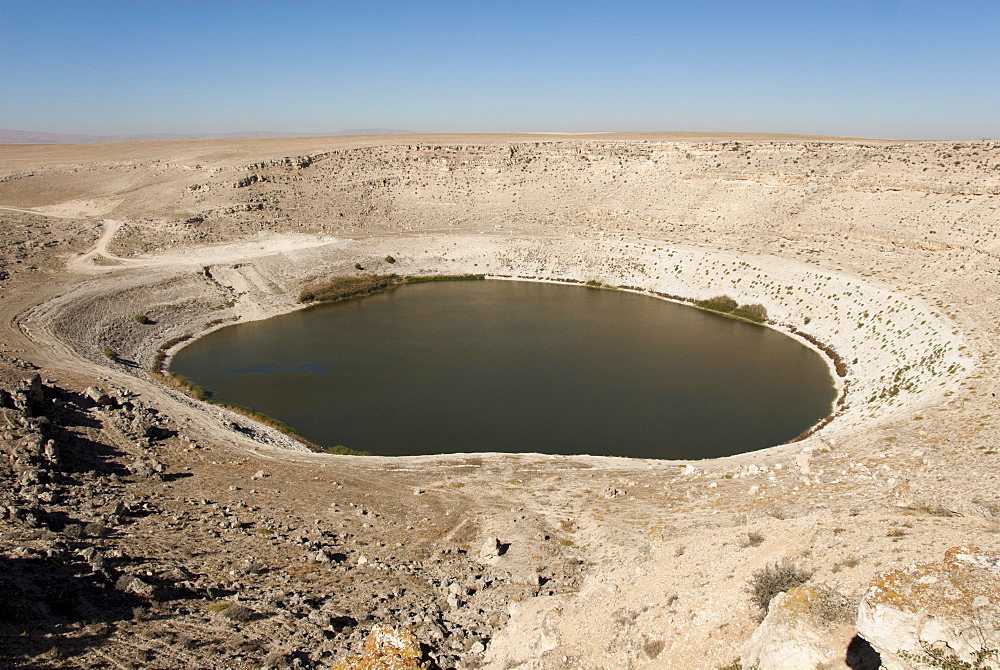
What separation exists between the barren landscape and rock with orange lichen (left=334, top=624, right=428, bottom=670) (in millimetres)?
275

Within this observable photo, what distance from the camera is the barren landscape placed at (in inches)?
372

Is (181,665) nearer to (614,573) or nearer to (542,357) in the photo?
(614,573)

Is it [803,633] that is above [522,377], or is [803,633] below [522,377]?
above

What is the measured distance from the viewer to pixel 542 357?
3594 cm

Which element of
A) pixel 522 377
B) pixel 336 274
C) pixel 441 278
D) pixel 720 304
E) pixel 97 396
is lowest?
pixel 522 377

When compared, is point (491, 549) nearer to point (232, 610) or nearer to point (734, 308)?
point (232, 610)

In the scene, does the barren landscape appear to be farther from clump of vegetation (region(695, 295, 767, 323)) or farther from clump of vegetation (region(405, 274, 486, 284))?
clump of vegetation (region(405, 274, 486, 284))

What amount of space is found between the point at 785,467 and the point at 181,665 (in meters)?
17.0

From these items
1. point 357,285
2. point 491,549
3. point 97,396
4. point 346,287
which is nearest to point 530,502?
point 491,549

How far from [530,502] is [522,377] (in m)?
15.4

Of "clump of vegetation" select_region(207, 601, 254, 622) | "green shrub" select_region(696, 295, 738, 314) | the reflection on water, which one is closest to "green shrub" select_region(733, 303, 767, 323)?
"green shrub" select_region(696, 295, 738, 314)

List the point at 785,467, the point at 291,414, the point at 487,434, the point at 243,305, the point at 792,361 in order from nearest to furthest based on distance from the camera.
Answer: the point at 785,467
the point at 487,434
the point at 291,414
the point at 792,361
the point at 243,305

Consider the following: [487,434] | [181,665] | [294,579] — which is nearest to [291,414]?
[487,434]

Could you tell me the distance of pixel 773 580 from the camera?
9805 millimetres
